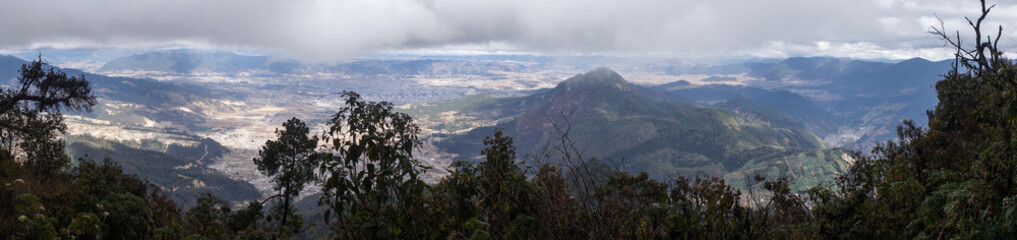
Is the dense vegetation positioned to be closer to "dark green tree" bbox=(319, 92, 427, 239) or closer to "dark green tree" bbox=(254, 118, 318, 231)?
"dark green tree" bbox=(319, 92, 427, 239)

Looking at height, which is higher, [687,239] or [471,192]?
[471,192]

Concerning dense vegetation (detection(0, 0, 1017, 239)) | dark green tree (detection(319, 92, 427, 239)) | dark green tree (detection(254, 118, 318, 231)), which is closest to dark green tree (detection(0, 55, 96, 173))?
dark green tree (detection(254, 118, 318, 231))

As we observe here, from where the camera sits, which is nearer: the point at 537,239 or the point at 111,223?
the point at 537,239

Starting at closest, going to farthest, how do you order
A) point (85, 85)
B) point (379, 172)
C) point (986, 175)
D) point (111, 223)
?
1. point (379, 172)
2. point (986, 175)
3. point (111, 223)
4. point (85, 85)

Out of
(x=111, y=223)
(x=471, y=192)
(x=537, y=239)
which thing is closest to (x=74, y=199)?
(x=111, y=223)

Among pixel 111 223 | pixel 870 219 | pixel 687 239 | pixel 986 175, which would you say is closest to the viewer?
pixel 986 175

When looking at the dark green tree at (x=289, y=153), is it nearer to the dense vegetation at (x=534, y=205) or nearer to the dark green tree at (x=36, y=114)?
the dark green tree at (x=36, y=114)

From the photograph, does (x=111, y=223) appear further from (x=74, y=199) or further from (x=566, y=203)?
(x=566, y=203)

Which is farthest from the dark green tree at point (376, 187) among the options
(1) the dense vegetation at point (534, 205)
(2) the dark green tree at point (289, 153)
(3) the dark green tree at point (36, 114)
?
(2) the dark green tree at point (289, 153)
